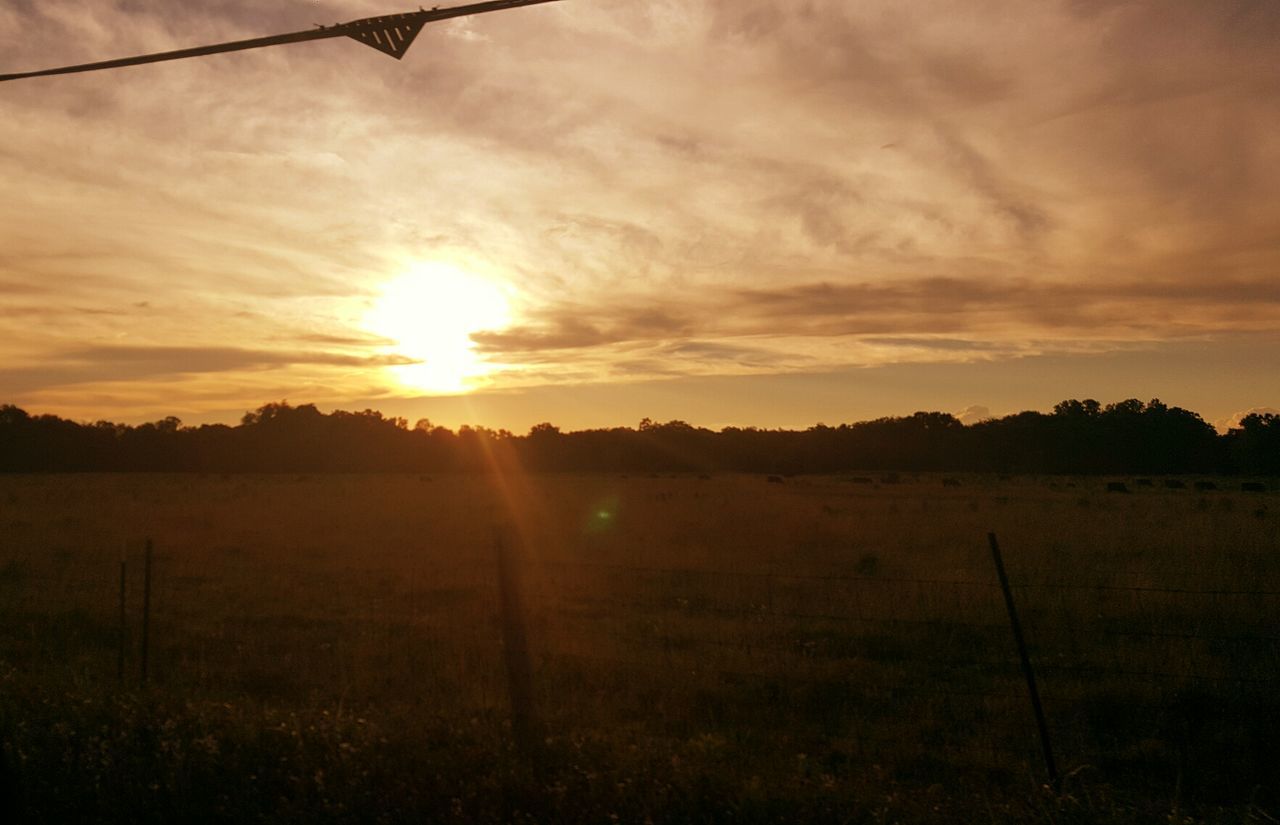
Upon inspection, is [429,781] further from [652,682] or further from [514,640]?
[652,682]

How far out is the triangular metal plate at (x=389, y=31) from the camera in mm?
4488

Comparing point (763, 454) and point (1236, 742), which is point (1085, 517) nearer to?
point (1236, 742)

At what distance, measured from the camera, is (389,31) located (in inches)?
181

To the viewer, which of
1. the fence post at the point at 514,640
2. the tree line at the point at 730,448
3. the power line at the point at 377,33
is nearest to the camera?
the power line at the point at 377,33

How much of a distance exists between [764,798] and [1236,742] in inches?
184

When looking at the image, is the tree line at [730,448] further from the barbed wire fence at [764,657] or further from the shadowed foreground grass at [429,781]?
the shadowed foreground grass at [429,781]

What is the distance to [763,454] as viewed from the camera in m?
88.8

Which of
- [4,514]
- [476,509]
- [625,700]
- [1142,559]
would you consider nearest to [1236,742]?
[625,700]

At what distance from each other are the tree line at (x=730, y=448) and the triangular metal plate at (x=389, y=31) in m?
74.6

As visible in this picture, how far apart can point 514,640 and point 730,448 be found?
8751cm

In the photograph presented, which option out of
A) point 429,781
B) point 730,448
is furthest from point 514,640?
point 730,448

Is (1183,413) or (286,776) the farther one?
(1183,413)

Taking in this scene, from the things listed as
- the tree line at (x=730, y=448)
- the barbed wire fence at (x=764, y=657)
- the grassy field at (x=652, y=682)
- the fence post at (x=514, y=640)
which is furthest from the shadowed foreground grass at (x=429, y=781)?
the tree line at (x=730, y=448)

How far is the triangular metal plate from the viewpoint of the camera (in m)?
4.49
